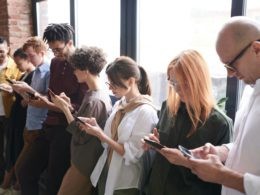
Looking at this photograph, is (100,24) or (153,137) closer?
(153,137)

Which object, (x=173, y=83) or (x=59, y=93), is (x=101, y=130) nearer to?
(x=173, y=83)

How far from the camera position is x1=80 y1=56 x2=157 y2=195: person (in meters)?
1.52

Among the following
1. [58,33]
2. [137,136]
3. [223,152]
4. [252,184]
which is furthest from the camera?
[58,33]

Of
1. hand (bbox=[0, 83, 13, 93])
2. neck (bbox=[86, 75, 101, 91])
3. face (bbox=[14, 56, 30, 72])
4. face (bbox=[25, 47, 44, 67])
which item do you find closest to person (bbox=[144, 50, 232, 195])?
neck (bbox=[86, 75, 101, 91])

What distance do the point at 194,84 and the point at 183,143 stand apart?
0.25 meters

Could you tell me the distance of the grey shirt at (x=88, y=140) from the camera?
1.77 metres

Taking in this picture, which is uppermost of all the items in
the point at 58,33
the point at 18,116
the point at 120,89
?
the point at 58,33

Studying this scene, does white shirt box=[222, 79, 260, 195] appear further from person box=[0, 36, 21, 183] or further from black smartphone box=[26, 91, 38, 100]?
person box=[0, 36, 21, 183]

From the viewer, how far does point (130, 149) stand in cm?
151

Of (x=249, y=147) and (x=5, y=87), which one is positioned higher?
(x=249, y=147)

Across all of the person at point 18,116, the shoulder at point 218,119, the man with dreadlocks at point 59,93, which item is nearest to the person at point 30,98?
the person at point 18,116

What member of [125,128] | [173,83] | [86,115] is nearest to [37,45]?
[86,115]

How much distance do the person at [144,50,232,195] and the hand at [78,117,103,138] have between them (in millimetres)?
349

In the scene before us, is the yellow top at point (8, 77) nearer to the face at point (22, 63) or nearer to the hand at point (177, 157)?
the face at point (22, 63)
